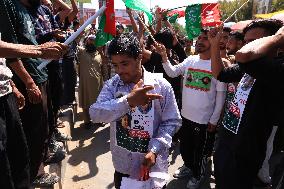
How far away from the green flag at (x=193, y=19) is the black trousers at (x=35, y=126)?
88.7 inches

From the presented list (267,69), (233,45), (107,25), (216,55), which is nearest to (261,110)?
(267,69)

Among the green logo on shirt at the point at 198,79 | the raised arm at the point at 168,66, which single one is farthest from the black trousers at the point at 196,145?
the raised arm at the point at 168,66

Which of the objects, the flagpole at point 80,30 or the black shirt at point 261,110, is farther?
the flagpole at point 80,30

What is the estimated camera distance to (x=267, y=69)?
208 cm

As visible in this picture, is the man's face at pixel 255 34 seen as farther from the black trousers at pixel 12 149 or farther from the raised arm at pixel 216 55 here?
the black trousers at pixel 12 149

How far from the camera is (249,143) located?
2426 millimetres

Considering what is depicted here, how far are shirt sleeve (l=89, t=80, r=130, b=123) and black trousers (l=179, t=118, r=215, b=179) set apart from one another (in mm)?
1945

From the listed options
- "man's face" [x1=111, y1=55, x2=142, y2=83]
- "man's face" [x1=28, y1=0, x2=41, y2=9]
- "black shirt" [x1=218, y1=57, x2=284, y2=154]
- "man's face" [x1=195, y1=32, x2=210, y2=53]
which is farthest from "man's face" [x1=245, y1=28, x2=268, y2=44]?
"man's face" [x1=28, y1=0, x2=41, y2=9]

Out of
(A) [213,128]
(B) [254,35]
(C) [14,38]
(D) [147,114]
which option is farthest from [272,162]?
(C) [14,38]

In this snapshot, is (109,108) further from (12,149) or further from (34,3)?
(34,3)

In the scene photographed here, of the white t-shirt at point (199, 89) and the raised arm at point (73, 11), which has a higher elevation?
the raised arm at point (73, 11)

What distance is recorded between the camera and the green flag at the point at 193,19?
442 centimetres

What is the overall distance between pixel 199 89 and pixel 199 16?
3.75 ft

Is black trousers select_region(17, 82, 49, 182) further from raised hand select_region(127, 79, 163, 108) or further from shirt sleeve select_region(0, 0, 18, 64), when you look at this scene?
raised hand select_region(127, 79, 163, 108)
